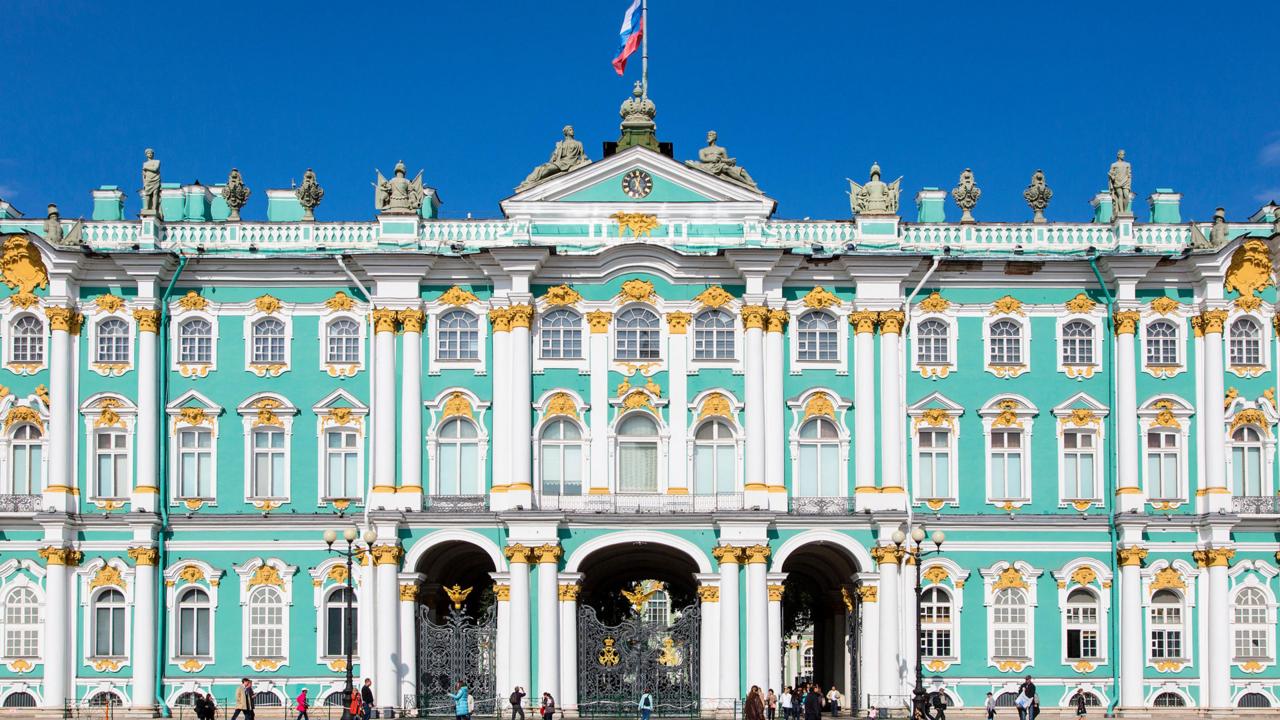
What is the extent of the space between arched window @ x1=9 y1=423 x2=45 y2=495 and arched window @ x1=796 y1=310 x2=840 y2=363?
76.0 feet

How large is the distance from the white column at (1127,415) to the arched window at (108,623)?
98.1 ft

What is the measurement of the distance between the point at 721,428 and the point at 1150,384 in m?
13.1

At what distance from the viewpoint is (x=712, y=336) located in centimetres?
6050

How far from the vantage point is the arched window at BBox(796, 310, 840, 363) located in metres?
60.7

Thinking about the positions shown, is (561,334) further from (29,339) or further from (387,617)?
(29,339)

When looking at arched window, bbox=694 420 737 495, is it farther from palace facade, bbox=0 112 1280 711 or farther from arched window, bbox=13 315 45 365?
arched window, bbox=13 315 45 365

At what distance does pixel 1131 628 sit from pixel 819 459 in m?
10.4

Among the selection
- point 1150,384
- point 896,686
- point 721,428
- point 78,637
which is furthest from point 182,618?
point 1150,384

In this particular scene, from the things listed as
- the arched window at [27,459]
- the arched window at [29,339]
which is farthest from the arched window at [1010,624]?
the arched window at [29,339]

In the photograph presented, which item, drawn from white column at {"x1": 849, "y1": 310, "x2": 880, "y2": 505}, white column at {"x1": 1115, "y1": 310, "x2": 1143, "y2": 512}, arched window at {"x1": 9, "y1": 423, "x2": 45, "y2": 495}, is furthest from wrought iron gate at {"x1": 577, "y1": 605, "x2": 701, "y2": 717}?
arched window at {"x1": 9, "y1": 423, "x2": 45, "y2": 495}

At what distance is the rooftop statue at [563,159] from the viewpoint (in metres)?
61.9

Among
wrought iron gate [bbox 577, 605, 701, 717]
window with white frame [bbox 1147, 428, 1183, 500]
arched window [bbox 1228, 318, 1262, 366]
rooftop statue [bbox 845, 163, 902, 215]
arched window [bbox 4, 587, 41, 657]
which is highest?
rooftop statue [bbox 845, 163, 902, 215]

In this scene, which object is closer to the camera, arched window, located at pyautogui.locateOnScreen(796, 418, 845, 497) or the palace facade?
the palace facade

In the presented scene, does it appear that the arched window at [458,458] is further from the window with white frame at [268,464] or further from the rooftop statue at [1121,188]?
the rooftop statue at [1121,188]
